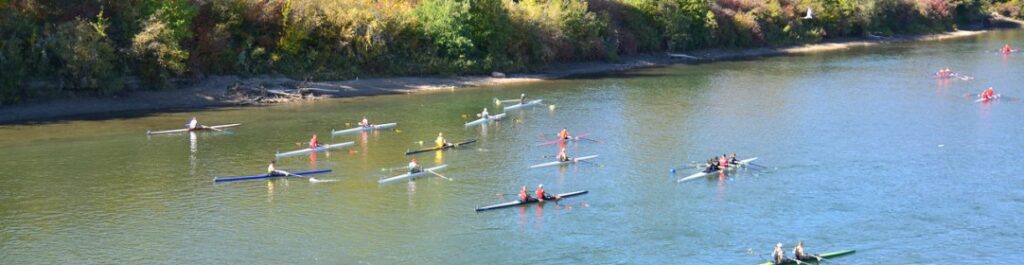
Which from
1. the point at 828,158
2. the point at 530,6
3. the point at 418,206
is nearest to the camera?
the point at 418,206

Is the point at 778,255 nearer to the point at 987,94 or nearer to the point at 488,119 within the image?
the point at 488,119

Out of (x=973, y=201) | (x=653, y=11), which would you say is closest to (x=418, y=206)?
(x=973, y=201)

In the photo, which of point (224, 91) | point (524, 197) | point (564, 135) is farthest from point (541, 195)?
point (224, 91)

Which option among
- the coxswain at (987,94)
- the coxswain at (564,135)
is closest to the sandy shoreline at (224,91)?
the coxswain at (564,135)

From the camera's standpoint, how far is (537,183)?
1746 inches

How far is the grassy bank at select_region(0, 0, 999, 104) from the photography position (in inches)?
2418

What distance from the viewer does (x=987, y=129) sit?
5744cm

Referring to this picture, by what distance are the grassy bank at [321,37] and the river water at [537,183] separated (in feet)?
16.8

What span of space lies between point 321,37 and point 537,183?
114 feet

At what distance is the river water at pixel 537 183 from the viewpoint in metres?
34.8

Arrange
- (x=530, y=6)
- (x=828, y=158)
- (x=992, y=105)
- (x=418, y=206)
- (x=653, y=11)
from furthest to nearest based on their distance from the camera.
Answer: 1. (x=653, y=11)
2. (x=530, y=6)
3. (x=992, y=105)
4. (x=828, y=158)
5. (x=418, y=206)

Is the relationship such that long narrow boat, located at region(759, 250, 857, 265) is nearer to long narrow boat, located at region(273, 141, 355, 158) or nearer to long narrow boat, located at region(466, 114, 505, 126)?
long narrow boat, located at region(273, 141, 355, 158)

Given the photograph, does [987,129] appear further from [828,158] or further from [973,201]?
[973,201]

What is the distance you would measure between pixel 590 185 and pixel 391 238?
10666 mm
